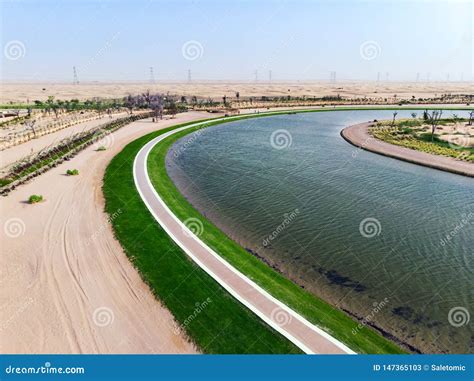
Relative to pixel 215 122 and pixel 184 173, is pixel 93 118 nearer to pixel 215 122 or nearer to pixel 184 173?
pixel 215 122

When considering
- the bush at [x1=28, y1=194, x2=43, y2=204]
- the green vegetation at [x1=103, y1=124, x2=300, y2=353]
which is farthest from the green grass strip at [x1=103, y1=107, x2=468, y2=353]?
the bush at [x1=28, y1=194, x2=43, y2=204]

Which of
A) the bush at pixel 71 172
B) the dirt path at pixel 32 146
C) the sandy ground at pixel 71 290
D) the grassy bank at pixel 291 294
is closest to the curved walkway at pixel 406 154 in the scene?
the grassy bank at pixel 291 294

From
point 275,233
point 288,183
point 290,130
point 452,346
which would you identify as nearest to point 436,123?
point 290,130

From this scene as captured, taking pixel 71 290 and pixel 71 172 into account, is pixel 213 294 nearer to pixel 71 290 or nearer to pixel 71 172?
pixel 71 290

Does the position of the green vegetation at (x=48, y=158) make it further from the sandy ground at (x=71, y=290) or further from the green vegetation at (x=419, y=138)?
the green vegetation at (x=419, y=138)

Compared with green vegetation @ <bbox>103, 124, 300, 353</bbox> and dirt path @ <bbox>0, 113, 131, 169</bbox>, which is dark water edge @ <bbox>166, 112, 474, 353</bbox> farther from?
dirt path @ <bbox>0, 113, 131, 169</bbox>

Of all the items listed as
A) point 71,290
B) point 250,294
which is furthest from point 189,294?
point 71,290
